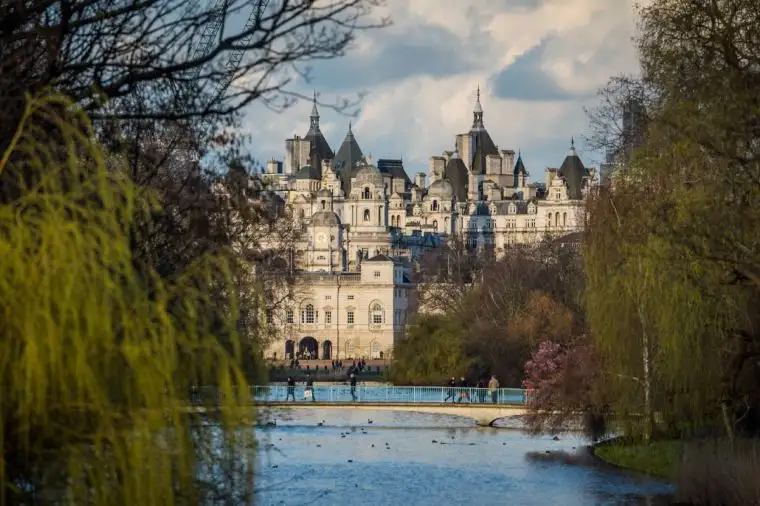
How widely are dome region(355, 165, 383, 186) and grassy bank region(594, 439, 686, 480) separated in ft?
386

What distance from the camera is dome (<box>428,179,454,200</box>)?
16550 centimetres

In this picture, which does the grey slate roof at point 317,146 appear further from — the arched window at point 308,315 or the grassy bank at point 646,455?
the grassy bank at point 646,455

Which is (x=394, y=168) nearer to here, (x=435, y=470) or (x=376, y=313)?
(x=376, y=313)

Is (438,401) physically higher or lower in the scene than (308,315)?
lower

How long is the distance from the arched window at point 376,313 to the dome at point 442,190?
56.8 metres

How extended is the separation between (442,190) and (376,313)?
57195 millimetres

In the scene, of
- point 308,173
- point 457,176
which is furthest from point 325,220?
point 457,176

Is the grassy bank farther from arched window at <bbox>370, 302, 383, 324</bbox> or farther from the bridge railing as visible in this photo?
arched window at <bbox>370, 302, 383, 324</bbox>

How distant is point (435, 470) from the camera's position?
1197 inches

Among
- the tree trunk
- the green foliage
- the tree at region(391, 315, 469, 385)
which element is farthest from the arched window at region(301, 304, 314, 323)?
the green foliage

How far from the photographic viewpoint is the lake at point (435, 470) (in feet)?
82.5

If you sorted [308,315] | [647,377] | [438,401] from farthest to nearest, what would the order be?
[308,315]
[438,401]
[647,377]

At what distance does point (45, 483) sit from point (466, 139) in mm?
173969

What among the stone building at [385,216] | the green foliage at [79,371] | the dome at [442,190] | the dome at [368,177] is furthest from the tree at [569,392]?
the dome at [442,190]
